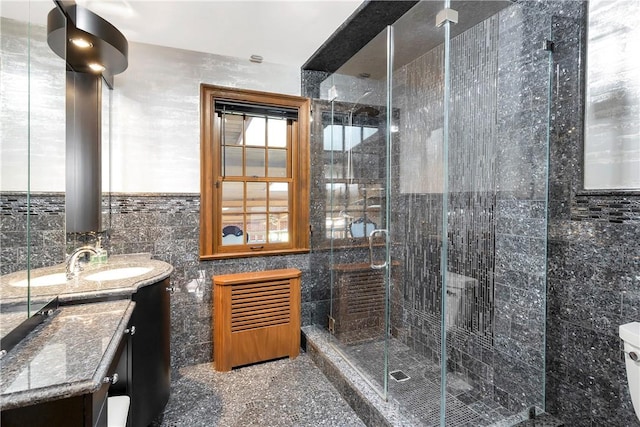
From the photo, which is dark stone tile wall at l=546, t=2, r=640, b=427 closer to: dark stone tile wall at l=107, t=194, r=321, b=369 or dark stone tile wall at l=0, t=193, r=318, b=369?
dark stone tile wall at l=0, t=193, r=318, b=369

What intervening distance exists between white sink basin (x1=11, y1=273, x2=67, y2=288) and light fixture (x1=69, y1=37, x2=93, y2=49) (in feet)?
4.36

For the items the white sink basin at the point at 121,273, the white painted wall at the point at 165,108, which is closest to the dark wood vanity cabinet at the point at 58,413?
the white sink basin at the point at 121,273

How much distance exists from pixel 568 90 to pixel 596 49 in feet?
0.65

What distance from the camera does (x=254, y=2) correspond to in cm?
204

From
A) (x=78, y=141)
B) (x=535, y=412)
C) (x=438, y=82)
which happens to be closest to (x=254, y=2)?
(x=438, y=82)

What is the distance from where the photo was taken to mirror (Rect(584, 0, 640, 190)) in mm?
1390

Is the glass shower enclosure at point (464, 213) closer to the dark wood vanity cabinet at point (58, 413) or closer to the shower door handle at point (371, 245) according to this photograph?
the shower door handle at point (371, 245)

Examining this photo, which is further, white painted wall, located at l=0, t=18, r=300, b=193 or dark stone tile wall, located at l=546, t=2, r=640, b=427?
white painted wall, located at l=0, t=18, r=300, b=193

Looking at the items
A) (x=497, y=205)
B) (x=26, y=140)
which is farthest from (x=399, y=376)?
(x=26, y=140)

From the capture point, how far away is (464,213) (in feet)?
6.13

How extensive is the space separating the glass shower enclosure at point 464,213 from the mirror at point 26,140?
72.0 inches

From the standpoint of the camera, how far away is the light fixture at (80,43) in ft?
5.94

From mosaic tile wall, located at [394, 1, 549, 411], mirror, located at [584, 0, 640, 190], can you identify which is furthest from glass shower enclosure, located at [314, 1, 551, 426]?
mirror, located at [584, 0, 640, 190]

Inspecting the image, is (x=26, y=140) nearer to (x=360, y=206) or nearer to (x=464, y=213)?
(x=360, y=206)
